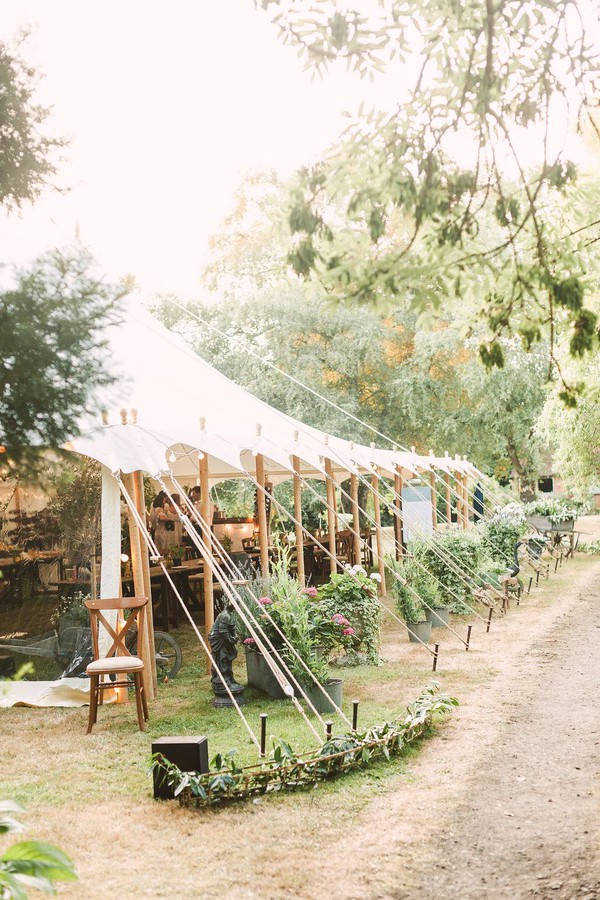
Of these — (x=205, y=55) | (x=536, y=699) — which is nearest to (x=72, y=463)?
(x=205, y=55)

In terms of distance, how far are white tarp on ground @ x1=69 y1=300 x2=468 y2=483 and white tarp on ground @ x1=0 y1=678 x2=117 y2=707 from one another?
181cm

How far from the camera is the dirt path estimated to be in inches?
136

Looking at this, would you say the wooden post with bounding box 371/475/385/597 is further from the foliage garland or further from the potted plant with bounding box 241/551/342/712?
the foliage garland

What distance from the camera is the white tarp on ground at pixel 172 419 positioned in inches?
262

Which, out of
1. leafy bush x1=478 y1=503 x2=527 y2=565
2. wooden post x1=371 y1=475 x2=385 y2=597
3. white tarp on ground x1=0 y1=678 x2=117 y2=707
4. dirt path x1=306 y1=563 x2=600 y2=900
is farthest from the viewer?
leafy bush x1=478 y1=503 x2=527 y2=565

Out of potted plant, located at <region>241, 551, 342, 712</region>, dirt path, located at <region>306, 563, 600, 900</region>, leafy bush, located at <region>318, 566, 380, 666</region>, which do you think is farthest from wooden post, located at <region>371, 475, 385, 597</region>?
dirt path, located at <region>306, 563, 600, 900</region>

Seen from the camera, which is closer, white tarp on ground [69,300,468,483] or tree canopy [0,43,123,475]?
tree canopy [0,43,123,475]

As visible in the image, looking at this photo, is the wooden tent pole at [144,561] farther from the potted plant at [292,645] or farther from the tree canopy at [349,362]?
the tree canopy at [349,362]

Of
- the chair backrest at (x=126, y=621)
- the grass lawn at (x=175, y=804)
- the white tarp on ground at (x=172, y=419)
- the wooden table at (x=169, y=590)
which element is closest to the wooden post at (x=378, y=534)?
the white tarp on ground at (x=172, y=419)

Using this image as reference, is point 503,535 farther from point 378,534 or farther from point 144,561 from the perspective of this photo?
point 144,561

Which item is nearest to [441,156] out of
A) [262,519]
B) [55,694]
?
[55,694]

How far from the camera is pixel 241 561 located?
10375 mm

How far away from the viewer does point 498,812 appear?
4.20 meters

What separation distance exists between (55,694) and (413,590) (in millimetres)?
3799
